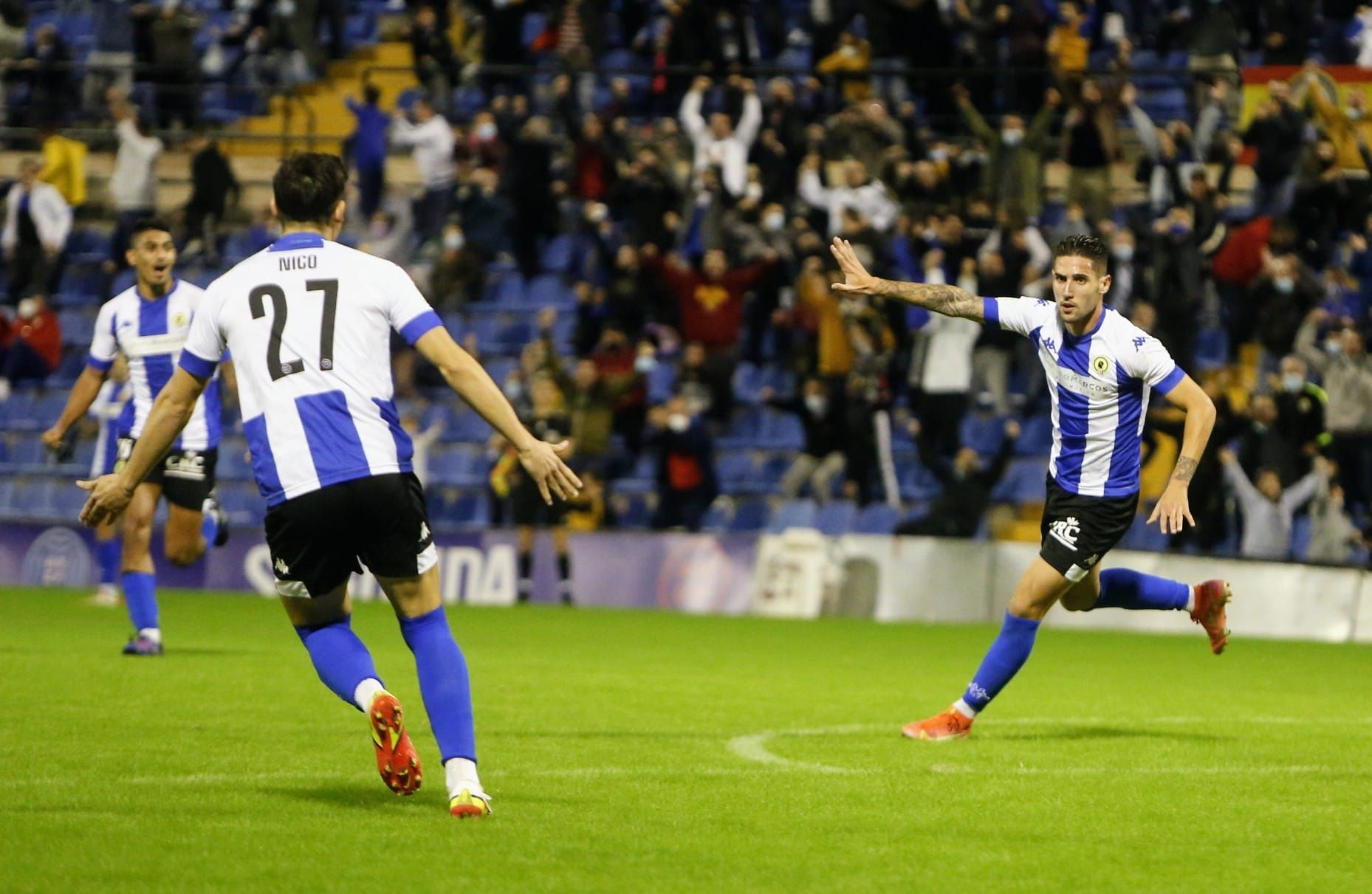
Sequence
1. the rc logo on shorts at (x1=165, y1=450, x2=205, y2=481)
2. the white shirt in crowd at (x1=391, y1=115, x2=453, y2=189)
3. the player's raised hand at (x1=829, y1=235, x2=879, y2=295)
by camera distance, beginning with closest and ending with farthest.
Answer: the player's raised hand at (x1=829, y1=235, x2=879, y2=295) < the rc logo on shorts at (x1=165, y1=450, x2=205, y2=481) < the white shirt in crowd at (x1=391, y1=115, x2=453, y2=189)

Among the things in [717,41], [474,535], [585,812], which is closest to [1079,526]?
[585,812]

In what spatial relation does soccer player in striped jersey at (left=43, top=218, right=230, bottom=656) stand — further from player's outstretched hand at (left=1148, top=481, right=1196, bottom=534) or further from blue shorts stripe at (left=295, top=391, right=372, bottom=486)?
player's outstretched hand at (left=1148, top=481, right=1196, bottom=534)

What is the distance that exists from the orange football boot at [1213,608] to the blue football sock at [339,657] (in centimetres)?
489

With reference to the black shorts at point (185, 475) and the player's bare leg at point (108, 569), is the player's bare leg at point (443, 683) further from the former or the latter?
the player's bare leg at point (108, 569)

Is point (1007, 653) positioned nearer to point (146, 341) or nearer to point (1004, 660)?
point (1004, 660)

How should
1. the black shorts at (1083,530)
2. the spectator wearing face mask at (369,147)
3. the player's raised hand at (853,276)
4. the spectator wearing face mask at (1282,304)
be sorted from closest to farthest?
the player's raised hand at (853,276)
the black shorts at (1083,530)
the spectator wearing face mask at (1282,304)
the spectator wearing face mask at (369,147)

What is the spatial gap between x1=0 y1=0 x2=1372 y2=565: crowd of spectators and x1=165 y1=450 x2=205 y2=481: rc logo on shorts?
838 centimetres

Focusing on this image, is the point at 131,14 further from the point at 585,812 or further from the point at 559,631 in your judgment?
the point at 585,812

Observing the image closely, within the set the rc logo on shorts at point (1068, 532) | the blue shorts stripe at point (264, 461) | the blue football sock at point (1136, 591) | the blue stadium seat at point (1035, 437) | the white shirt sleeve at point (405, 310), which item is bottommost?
the blue stadium seat at point (1035, 437)

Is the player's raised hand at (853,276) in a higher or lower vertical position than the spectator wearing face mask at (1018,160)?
lower

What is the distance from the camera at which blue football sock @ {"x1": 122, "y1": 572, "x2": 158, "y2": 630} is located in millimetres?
12555

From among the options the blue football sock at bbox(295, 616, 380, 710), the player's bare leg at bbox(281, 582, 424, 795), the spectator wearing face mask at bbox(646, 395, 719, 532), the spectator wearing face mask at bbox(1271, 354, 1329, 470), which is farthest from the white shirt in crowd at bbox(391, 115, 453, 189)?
the blue football sock at bbox(295, 616, 380, 710)

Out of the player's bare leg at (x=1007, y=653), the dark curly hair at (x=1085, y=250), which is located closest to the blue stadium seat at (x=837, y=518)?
the player's bare leg at (x=1007, y=653)

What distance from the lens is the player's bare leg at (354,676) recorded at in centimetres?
666
